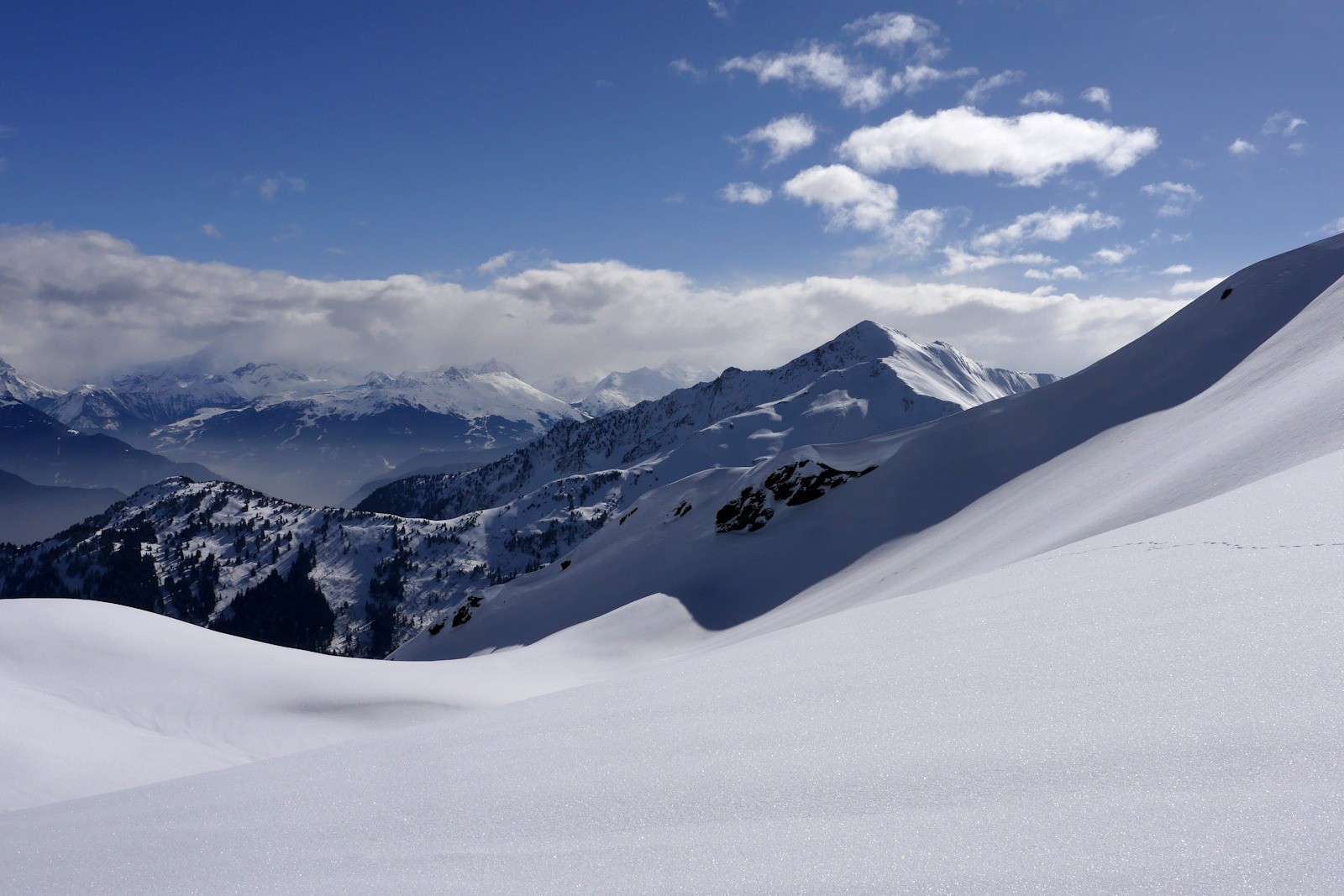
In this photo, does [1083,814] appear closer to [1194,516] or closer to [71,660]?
[1194,516]

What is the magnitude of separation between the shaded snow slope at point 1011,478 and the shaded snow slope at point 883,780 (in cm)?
1214

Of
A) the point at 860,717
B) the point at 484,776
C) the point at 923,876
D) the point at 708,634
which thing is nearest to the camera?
the point at 923,876

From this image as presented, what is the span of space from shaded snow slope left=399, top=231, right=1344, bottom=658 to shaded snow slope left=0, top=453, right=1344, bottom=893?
12141mm

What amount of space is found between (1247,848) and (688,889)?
6.57 feet

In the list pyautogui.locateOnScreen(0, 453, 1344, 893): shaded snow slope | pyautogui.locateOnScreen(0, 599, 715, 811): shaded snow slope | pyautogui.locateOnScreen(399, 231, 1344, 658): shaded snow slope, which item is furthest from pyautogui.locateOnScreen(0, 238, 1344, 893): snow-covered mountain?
pyautogui.locateOnScreen(399, 231, 1344, 658): shaded snow slope

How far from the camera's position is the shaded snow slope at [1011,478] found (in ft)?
63.7

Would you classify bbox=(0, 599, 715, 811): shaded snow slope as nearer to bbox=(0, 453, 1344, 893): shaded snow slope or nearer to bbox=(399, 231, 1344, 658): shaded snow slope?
bbox=(0, 453, 1344, 893): shaded snow slope

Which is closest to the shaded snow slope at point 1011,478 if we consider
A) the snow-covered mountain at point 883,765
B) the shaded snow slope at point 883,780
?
the snow-covered mountain at point 883,765

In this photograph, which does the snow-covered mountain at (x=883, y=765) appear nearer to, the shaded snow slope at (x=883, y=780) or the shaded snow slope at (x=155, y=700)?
the shaded snow slope at (x=883, y=780)

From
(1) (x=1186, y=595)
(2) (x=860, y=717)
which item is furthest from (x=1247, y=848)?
(1) (x=1186, y=595)

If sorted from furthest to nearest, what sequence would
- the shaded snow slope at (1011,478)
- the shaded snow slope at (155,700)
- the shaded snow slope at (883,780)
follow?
the shaded snow slope at (1011,478), the shaded snow slope at (155,700), the shaded snow slope at (883,780)

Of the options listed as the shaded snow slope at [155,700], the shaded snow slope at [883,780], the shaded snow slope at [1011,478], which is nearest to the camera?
the shaded snow slope at [883,780]

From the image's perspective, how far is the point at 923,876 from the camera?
2.55m

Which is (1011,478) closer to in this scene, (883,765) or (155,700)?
(155,700)
